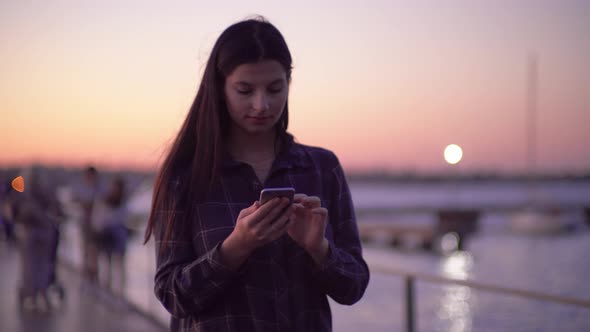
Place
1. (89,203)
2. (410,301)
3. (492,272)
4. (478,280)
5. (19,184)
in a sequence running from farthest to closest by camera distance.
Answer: (492,272) → (478,280) → (89,203) → (19,184) → (410,301)

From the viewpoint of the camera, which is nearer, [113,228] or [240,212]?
[240,212]

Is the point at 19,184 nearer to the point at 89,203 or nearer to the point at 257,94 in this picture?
the point at 89,203

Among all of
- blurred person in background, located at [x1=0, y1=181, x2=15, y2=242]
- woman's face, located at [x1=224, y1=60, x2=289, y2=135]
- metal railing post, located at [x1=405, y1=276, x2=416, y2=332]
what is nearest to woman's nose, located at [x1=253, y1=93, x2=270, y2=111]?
woman's face, located at [x1=224, y1=60, x2=289, y2=135]

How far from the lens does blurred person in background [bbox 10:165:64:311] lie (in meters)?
6.03

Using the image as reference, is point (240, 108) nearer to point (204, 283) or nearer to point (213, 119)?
point (213, 119)

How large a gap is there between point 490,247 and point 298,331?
29073 mm

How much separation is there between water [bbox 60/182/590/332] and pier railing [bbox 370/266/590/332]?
124mm

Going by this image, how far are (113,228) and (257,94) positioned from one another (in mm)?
5946

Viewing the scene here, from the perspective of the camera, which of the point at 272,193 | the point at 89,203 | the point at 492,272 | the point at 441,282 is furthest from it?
the point at 492,272

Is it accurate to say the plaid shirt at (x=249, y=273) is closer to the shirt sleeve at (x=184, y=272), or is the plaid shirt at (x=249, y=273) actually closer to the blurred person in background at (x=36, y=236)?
the shirt sleeve at (x=184, y=272)

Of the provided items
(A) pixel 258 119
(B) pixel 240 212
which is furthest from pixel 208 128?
(B) pixel 240 212

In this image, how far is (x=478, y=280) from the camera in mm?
11664

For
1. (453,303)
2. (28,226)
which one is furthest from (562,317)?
(453,303)

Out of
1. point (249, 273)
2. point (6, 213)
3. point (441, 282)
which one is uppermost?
point (249, 273)
